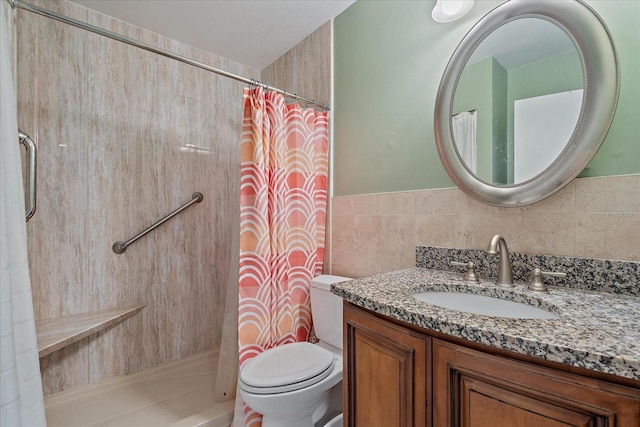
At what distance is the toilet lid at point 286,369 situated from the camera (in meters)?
1.12

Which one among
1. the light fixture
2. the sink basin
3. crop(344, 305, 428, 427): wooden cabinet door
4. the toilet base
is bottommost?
the toilet base

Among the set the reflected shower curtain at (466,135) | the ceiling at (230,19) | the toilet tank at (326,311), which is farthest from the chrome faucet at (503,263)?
the ceiling at (230,19)

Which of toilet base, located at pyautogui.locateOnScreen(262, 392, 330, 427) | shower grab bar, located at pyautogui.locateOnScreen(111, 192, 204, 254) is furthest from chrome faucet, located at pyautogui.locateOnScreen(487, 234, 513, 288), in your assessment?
shower grab bar, located at pyautogui.locateOnScreen(111, 192, 204, 254)

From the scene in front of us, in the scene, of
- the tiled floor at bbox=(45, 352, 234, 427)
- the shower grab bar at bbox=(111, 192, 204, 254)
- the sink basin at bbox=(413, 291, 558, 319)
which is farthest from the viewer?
the shower grab bar at bbox=(111, 192, 204, 254)

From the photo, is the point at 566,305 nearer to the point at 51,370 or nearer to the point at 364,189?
the point at 364,189

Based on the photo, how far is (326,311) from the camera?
1.58m

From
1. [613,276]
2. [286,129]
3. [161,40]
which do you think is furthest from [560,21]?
[161,40]

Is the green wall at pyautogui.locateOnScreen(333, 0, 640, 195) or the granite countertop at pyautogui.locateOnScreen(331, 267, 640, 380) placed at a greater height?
the green wall at pyautogui.locateOnScreen(333, 0, 640, 195)

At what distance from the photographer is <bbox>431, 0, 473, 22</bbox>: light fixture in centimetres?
119

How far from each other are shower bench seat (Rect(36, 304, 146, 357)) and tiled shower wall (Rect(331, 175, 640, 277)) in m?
1.36

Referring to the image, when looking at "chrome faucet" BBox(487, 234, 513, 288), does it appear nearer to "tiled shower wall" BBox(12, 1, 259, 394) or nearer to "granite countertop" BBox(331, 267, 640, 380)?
"granite countertop" BBox(331, 267, 640, 380)

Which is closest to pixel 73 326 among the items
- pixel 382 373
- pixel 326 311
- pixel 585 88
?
pixel 326 311

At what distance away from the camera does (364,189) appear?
1648 millimetres

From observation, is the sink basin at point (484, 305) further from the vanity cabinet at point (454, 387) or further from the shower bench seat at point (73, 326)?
the shower bench seat at point (73, 326)
